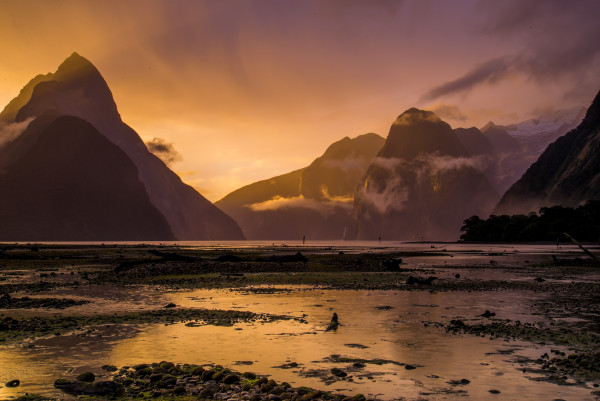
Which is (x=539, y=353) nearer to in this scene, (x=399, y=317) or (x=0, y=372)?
(x=399, y=317)

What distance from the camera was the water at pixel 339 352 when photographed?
10.2 meters

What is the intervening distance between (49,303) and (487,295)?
78.9 ft

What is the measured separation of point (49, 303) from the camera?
77.6 feet

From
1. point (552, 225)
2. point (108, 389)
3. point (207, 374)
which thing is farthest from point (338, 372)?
point (552, 225)

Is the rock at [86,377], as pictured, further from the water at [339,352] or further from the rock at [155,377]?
the rock at [155,377]

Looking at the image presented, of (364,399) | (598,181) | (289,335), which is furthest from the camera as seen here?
(598,181)

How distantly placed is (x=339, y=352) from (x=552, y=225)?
541 ft

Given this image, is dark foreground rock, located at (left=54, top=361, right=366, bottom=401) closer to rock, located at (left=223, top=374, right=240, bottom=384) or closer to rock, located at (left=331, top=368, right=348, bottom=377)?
rock, located at (left=223, top=374, right=240, bottom=384)

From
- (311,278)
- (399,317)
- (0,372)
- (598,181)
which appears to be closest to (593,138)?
(598,181)

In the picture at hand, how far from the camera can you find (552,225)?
511ft

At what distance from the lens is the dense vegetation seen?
140 metres

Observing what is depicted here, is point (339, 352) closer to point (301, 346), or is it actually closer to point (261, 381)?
point (301, 346)

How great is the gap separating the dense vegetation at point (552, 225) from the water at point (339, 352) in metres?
116

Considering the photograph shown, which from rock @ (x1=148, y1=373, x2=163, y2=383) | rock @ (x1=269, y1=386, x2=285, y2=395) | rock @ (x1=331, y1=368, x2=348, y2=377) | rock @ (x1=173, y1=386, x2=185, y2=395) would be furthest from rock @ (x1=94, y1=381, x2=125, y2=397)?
rock @ (x1=331, y1=368, x2=348, y2=377)
